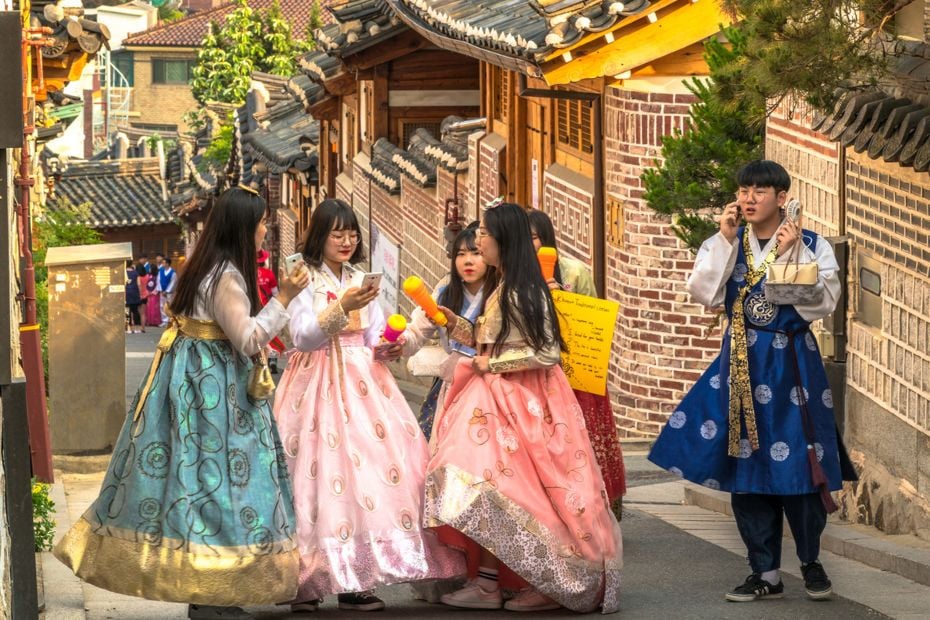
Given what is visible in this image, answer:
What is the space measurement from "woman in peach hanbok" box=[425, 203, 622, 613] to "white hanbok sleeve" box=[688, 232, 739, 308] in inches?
27.0

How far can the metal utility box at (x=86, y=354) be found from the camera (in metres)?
13.5

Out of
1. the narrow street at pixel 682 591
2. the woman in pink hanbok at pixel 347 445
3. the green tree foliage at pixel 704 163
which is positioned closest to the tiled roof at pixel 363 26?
the green tree foliage at pixel 704 163

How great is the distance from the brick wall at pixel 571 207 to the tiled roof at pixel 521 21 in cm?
147

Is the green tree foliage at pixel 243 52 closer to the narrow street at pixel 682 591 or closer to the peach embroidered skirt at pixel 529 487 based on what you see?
the narrow street at pixel 682 591

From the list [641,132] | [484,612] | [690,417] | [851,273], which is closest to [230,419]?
[484,612]

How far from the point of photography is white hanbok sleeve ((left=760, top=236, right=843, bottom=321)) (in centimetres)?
778

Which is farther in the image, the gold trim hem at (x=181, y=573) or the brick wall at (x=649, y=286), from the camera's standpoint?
the brick wall at (x=649, y=286)

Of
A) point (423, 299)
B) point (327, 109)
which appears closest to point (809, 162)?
point (423, 299)

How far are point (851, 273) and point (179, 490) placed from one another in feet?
14.3

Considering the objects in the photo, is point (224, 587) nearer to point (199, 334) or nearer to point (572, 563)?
point (199, 334)

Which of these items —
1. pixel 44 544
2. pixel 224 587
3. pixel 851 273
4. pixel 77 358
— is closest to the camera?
pixel 224 587

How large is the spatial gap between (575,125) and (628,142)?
2069 mm

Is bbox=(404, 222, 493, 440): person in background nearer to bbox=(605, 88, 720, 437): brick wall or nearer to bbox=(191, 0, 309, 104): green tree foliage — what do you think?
bbox=(605, 88, 720, 437): brick wall

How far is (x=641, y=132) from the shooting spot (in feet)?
47.0
